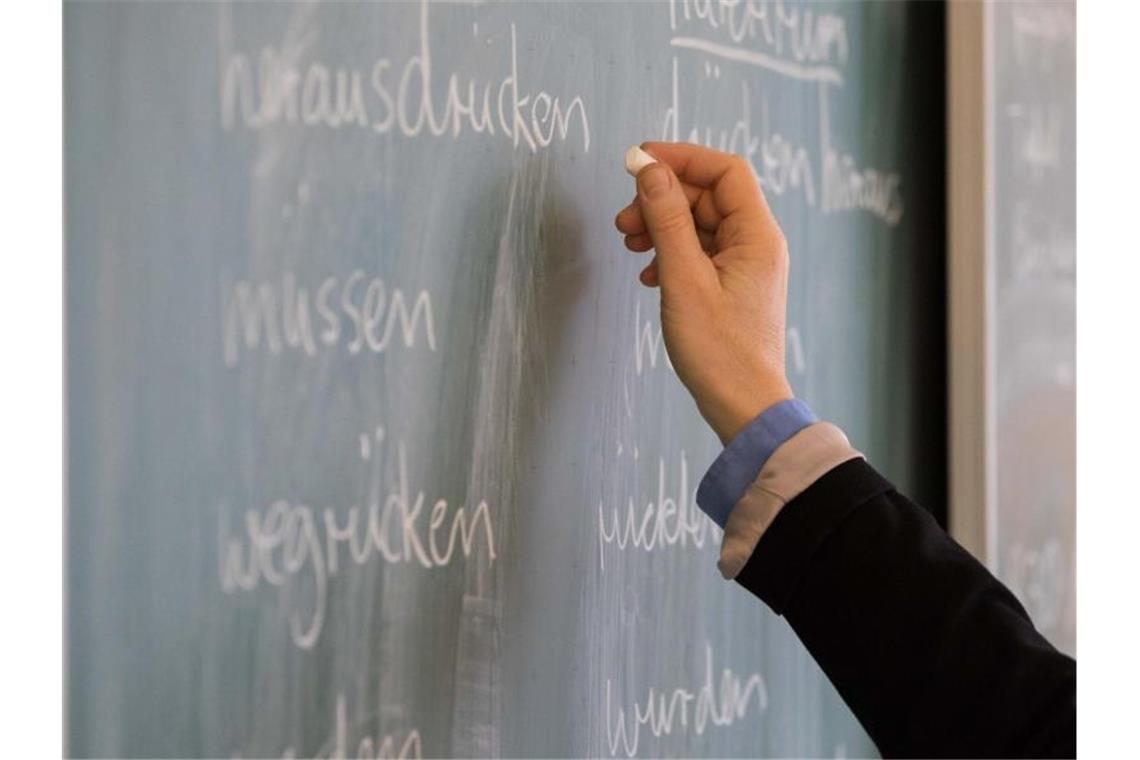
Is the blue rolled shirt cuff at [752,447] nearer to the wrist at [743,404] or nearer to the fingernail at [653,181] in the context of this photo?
the wrist at [743,404]

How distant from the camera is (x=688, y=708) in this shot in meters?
0.84

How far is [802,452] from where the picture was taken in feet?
2.19

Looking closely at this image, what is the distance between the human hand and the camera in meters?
0.70

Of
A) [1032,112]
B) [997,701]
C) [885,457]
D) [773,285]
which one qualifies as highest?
[1032,112]

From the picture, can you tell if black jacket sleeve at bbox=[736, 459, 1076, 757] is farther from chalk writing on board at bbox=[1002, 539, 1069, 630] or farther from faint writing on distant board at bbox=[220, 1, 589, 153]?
chalk writing on board at bbox=[1002, 539, 1069, 630]

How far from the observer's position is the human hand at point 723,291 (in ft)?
2.31

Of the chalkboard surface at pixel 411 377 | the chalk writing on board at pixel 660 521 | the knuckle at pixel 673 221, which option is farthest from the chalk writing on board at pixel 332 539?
the knuckle at pixel 673 221

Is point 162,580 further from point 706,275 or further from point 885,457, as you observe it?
point 885,457

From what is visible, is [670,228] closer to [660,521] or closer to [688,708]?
[660,521]

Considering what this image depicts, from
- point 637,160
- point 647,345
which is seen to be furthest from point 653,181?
point 647,345

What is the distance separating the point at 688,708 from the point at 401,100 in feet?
1.58

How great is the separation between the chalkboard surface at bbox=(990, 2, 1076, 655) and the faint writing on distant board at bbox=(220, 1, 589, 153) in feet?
1.45
